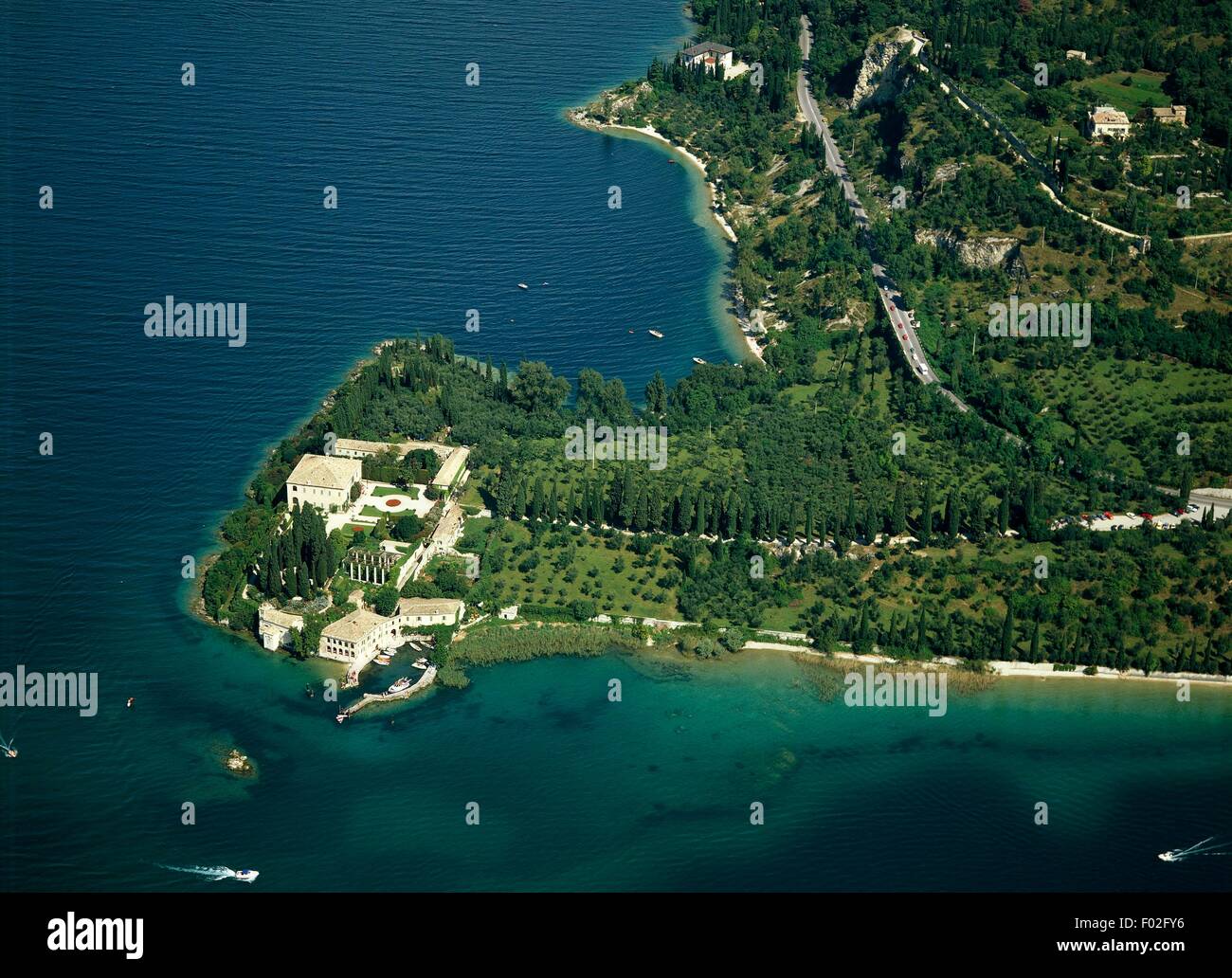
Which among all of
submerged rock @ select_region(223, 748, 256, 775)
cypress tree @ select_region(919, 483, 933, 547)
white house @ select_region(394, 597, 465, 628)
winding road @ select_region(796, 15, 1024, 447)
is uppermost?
winding road @ select_region(796, 15, 1024, 447)

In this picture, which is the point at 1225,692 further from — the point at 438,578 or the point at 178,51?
the point at 178,51

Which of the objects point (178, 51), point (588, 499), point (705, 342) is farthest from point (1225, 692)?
point (178, 51)

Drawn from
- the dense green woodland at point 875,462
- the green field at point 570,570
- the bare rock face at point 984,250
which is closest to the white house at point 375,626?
the dense green woodland at point 875,462

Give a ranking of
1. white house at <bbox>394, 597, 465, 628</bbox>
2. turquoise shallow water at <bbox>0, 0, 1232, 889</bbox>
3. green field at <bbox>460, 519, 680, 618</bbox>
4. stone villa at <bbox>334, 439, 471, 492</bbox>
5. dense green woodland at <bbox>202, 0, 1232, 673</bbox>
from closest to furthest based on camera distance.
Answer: turquoise shallow water at <bbox>0, 0, 1232, 889</bbox>
white house at <bbox>394, 597, 465, 628</bbox>
dense green woodland at <bbox>202, 0, 1232, 673</bbox>
green field at <bbox>460, 519, 680, 618</bbox>
stone villa at <bbox>334, 439, 471, 492</bbox>

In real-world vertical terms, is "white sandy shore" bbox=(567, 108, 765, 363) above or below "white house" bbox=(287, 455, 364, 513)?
above

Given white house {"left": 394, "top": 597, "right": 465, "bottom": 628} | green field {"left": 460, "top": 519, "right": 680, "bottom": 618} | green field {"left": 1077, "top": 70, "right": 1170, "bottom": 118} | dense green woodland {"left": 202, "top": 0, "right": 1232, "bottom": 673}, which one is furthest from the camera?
green field {"left": 1077, "top": 70, "right": 1170, "bottom": 118}

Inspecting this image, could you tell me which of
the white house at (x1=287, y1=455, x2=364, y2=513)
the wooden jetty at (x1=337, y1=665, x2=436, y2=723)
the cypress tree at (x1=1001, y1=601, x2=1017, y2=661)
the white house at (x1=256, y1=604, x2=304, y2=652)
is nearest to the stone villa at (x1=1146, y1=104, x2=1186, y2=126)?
the cypress tree at (x1=1001, y1=601, x2=1017, y2=661)

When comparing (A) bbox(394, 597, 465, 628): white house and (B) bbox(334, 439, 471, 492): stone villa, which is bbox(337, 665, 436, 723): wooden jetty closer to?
(A) bbox(394, 597, 465, 628): white house

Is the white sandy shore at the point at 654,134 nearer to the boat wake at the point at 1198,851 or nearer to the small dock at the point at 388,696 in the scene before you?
the small dock at the point at 388,696
